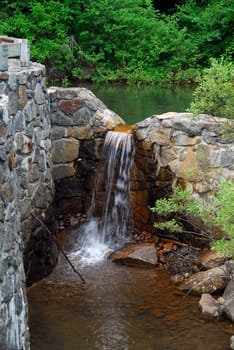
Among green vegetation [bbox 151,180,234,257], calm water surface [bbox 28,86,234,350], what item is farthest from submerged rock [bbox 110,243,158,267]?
green vegetation [bbox 151,180,234,257]

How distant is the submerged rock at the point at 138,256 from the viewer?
8930 millimetres

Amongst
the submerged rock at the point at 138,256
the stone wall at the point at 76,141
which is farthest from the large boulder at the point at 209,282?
the stone wall at the point at 76,141

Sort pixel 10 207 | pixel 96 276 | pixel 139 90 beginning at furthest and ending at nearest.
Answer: pixel 139 90
pixel 96 276
pixel 10 207

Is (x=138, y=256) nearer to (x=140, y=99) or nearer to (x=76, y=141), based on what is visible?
(x=76, y=141)

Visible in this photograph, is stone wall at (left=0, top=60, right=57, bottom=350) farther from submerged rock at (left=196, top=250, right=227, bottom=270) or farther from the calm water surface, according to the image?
submerged rock at (left=196, top=250, right=227, bottom=270)

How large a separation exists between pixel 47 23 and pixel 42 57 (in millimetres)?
1538

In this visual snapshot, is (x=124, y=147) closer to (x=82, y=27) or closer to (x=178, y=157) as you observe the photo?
(x=178, y=157)

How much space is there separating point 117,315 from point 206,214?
155cm

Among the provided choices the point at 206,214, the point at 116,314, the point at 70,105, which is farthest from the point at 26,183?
the point at 70,105

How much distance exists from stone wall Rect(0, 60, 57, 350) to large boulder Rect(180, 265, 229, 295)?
6.25ft

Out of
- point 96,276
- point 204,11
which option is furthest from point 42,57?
point 96,276

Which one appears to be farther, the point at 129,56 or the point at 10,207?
the point at 129,56

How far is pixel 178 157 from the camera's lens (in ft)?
31.4

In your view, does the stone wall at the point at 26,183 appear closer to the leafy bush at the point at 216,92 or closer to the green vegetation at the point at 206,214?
the green vegetation at the point at 206,214
